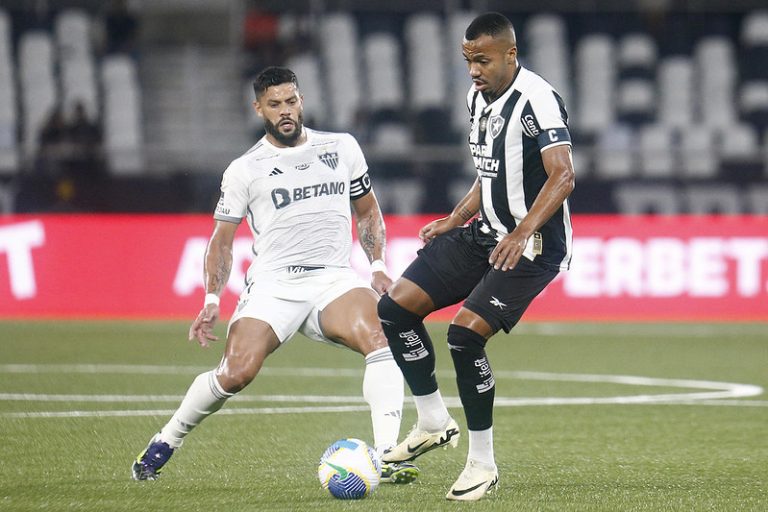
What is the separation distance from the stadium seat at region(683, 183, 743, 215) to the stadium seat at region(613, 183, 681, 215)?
0.62 feet

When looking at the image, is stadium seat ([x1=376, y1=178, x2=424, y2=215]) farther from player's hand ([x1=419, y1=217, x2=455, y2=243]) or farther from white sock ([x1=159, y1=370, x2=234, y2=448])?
white sock ([x1=159, y1=370, x2=234, y2=448])

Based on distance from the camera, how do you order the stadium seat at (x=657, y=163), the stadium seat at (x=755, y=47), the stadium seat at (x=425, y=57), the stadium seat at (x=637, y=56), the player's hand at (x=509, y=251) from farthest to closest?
the stadium seat at (x=755, y=47) < the stadium seat at (x=637, y=56) < the stadium seat at (x=425, y=57) < the stadium seat at (x=657, y=163) < the player's hand at (x=509, y=251)

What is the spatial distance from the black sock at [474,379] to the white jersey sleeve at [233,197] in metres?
1.33

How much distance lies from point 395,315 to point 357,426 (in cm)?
208

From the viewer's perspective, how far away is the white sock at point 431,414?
6.31 meters

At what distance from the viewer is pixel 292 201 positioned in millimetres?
6625

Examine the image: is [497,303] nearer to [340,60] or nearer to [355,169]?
[355,169]

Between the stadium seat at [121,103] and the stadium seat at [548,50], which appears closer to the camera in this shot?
the stadium seat at [121,103]

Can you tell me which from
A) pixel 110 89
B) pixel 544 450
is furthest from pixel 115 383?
pixel 110 89

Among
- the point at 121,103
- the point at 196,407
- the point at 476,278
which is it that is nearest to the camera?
the point at 476,278

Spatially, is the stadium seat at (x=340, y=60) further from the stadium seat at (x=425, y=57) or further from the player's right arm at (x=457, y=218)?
the player's right arm at (x=457, y=218)

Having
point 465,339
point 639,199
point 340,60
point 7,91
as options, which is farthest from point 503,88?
point 340,60

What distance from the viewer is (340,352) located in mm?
12828

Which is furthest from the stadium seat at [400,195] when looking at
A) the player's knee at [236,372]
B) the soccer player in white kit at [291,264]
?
the player's knee at [236,372]
